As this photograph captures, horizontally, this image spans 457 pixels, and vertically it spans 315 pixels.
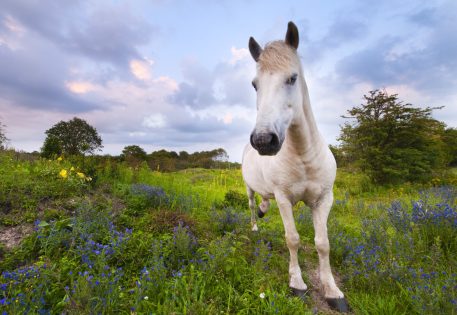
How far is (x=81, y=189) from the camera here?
16.9ft

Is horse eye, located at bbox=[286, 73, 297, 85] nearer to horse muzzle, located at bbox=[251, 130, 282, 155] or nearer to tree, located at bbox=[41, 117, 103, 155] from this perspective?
horse muzzle, located at bbox=[251, 130, 282, 155]

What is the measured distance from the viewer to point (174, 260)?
10.1 ft

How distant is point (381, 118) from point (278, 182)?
464 inches

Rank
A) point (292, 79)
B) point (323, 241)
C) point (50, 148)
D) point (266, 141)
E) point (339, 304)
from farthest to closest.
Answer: point (50, 148) → point (323, 241) → point (339, 304) → point (292, 79) → point (266, 141)

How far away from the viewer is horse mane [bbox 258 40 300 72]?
2.26 meters

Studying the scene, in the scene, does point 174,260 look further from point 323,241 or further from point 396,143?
point 396,143

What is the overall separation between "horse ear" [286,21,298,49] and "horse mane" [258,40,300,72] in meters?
0.19

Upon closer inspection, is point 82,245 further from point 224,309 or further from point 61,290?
point 224,309

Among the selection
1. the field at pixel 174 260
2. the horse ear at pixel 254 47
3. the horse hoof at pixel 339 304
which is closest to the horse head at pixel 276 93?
the horse ear at pixel 254 47

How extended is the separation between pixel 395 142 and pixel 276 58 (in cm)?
1241

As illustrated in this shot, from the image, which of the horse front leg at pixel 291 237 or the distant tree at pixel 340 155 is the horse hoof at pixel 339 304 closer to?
the horse front leg at pixel 291 237

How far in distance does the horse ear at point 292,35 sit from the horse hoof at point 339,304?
2.75m

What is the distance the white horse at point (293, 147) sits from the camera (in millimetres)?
2189

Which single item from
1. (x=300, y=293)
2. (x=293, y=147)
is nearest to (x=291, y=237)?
(x=300, y=293)
